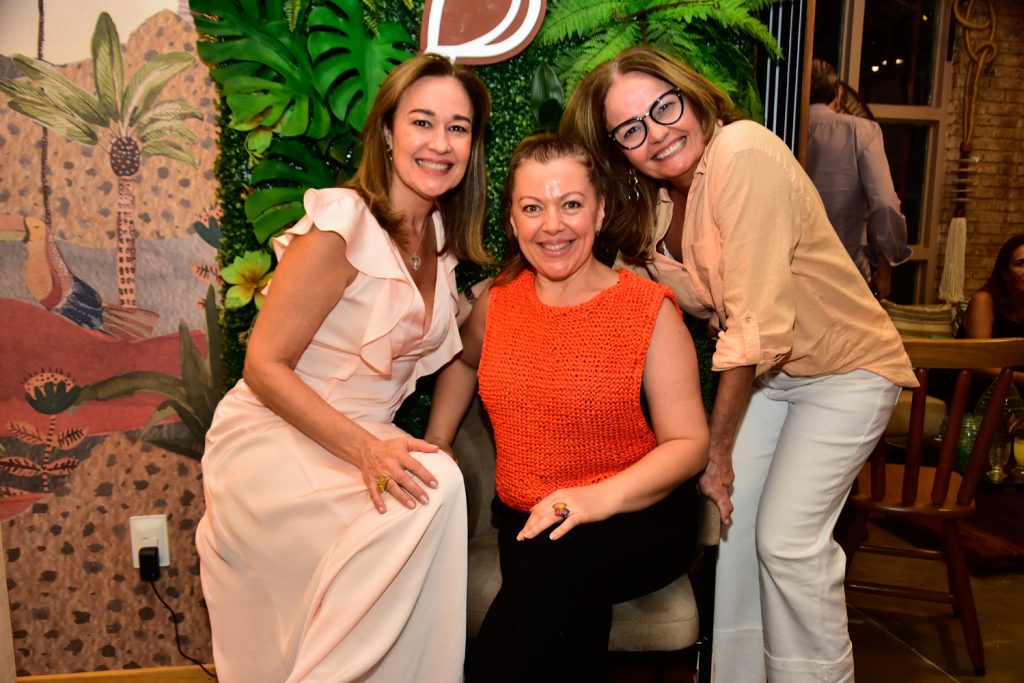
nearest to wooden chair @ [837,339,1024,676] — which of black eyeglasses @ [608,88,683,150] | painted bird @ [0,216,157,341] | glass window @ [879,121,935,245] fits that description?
black eyeglasses @ [608,88,683,150]

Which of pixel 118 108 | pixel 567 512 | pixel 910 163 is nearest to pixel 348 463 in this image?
pixel 567 512

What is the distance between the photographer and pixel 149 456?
7.46 feet

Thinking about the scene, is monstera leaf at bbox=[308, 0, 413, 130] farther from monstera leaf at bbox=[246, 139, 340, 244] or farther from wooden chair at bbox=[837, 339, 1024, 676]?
wooden chair at bbox=[837, 339, 1024, 676]

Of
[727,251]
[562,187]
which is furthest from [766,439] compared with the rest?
[562,187]

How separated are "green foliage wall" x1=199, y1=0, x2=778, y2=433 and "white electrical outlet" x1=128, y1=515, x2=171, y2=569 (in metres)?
0.51

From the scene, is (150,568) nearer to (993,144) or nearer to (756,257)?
(756,257)

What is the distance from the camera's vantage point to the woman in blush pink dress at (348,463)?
1578mm

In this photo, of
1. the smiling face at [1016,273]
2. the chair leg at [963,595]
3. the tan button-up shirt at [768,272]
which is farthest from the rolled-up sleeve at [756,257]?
the smiling face at [1016,273]

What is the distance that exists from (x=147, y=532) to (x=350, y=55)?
5.02 feet

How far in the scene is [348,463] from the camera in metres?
1.70

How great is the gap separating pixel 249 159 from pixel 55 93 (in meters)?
0.54

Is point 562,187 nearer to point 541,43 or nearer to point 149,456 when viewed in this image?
point 541,43

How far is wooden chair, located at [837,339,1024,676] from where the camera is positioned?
2.27 meters

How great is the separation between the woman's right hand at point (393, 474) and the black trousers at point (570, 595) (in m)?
0.26
